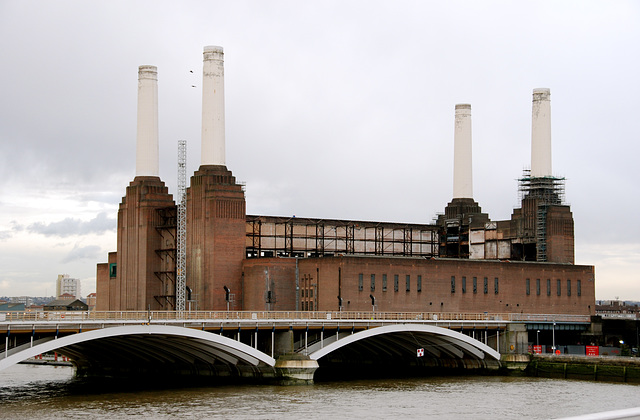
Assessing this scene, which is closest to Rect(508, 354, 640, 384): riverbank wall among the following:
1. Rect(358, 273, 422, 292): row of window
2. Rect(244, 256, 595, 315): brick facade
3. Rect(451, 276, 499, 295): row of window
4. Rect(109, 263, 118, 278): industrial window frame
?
Rect(358, 273, 422, 292): row of window

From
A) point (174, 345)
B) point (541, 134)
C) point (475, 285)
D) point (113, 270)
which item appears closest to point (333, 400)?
point (174, 345)

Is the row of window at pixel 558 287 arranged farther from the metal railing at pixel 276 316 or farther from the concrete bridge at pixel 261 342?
the concrete bridge at pixel 261 342

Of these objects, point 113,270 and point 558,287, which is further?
point 113,270

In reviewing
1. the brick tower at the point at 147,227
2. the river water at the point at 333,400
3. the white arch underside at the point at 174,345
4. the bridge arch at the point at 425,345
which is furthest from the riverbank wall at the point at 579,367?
the brick tower at the point at 147,227

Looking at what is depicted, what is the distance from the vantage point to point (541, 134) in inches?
4624

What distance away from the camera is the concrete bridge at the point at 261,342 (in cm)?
6531

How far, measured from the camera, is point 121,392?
70.0 metres

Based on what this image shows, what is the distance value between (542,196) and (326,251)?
1064 inches

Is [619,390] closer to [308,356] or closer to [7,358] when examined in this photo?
[308,356]

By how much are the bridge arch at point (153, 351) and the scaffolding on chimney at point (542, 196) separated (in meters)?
49.9

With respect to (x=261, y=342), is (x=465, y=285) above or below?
above

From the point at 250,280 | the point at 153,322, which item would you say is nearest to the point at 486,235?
the point at 250,280

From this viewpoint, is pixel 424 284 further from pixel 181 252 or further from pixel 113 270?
pixel 113 270

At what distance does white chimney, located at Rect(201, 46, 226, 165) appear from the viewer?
101 meters
